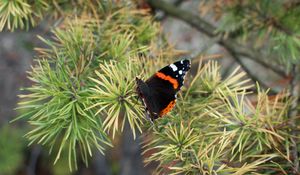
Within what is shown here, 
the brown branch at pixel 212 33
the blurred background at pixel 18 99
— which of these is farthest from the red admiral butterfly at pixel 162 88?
the blurred background at pixel 18 99

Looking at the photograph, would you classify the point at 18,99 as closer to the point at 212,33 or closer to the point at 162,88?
the point at 212,33

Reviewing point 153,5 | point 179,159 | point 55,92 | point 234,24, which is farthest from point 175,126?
point 153,5

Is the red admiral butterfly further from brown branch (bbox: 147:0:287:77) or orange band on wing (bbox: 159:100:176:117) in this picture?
brown branch (bbox: 147:0:287:77)

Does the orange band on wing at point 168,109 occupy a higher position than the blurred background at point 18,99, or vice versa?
the blurred background at point 18,99

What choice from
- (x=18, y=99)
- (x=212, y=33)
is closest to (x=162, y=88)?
(x=212, y=33)

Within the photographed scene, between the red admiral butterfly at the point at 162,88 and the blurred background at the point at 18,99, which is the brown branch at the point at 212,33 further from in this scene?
the red admiral butterfly at the point at 162,88
